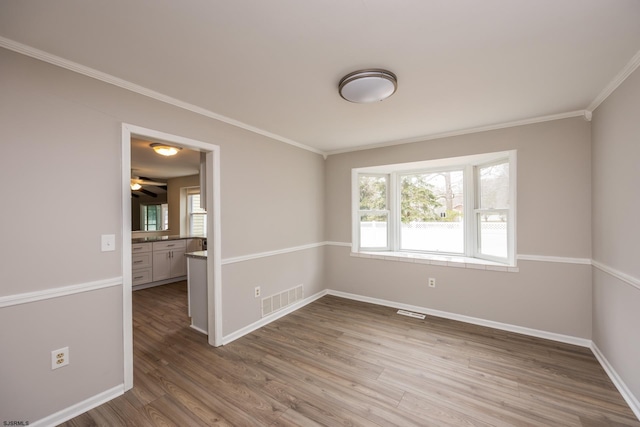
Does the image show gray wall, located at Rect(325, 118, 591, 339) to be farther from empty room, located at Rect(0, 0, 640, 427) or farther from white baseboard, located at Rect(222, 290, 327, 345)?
white baseboard, located at Rect(222, 290, 327, 345)

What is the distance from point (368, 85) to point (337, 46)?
17.4 inches

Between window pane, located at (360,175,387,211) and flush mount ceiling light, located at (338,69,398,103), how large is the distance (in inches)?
87.8

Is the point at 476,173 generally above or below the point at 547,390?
above

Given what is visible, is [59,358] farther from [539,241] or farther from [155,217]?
[155,217]

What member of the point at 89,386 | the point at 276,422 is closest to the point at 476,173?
the point at 276,422

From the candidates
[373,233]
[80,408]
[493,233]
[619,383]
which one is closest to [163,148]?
[80,408]

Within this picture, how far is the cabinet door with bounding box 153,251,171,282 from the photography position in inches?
197

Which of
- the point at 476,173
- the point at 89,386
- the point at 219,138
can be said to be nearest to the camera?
the point at 89,386

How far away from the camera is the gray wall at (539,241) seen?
264 cm

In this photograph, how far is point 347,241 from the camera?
421 cm

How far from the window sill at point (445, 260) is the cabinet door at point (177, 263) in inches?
148

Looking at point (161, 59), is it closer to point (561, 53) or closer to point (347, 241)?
point (561, 53)

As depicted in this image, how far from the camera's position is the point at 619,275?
201cm

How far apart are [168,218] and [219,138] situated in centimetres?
566
